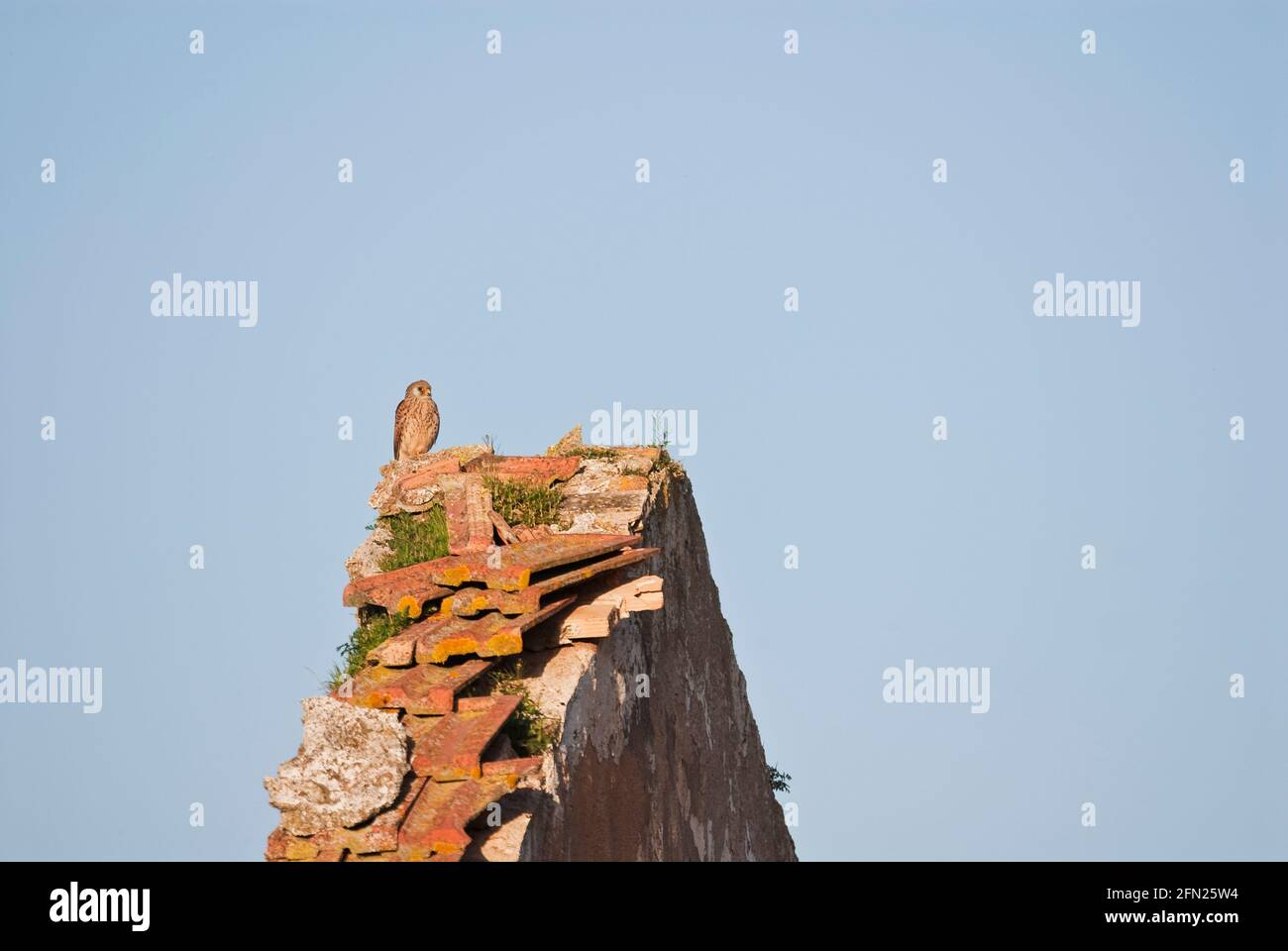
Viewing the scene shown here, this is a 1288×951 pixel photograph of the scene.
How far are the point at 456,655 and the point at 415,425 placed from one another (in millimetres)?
5061

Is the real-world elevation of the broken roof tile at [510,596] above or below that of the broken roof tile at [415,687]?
above

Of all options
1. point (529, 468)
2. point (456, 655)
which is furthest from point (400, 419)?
point (456, 655)

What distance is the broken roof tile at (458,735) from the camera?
309 inches

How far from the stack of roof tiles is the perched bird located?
2.30 meters

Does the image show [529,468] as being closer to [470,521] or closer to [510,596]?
[470,521]

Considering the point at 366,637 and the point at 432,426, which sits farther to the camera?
the point at 432,426

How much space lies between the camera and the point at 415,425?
13664 millimetres

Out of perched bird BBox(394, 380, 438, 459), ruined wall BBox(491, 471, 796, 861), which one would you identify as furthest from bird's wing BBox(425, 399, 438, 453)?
ruined wall BBox(491, 471, 796, 861)

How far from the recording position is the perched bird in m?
13.6

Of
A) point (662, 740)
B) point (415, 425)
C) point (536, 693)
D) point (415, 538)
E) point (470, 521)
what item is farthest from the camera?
point (415, 425)

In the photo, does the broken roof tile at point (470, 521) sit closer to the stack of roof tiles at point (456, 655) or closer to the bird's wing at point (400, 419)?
the stack of roof tiles at point (456, 655)

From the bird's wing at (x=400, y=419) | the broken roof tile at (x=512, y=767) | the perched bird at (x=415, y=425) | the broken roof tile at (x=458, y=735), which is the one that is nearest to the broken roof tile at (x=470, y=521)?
the broken roof tile at (x=458, y=735)
